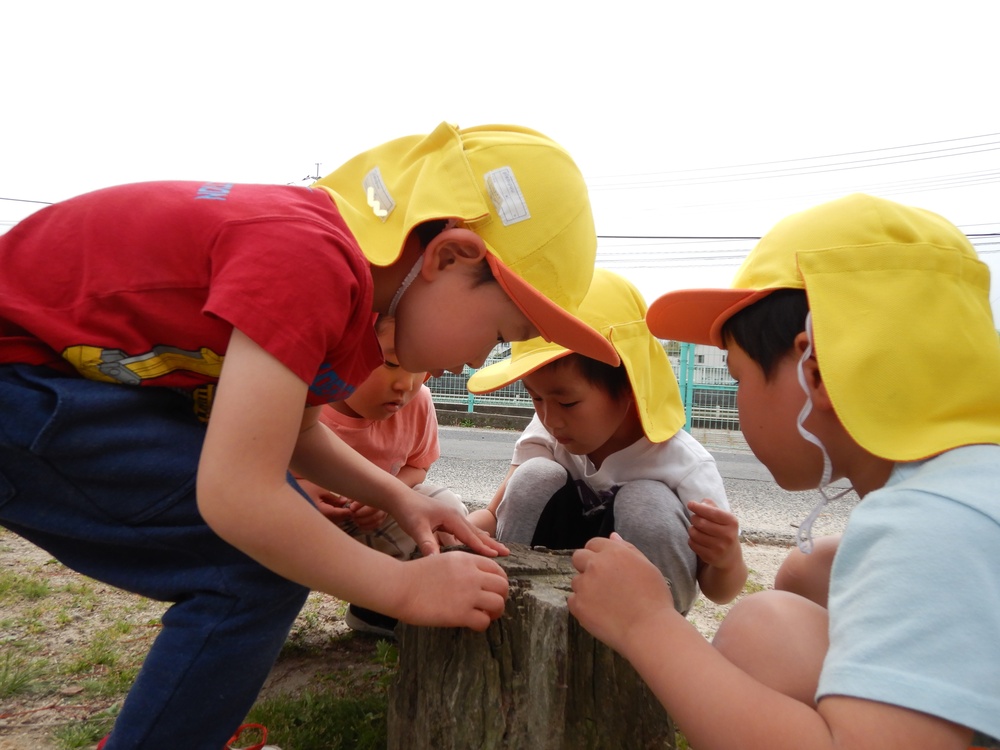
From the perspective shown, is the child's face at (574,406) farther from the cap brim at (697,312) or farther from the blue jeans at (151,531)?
the blue jeans at (151,531)

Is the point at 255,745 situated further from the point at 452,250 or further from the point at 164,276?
the point at 452,250

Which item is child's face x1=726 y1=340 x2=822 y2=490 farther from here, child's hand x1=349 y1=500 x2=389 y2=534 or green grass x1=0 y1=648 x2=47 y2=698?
green grass x1=0 y1=648 x2=47 y2=698

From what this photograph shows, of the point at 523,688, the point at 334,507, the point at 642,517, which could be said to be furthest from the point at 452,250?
the point at 334,507

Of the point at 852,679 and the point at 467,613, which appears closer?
the point at 852,679

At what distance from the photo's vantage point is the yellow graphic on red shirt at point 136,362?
4.07ft

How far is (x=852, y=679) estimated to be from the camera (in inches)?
35.9

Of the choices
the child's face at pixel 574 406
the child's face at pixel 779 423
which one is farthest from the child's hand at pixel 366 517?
the child's face at pixel 779 423

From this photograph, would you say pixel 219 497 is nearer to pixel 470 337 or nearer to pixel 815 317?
pixel 470 337

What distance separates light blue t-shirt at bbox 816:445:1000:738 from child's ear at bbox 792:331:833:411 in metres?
0.21

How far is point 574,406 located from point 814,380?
1.00 metres

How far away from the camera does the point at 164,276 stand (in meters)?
1.24

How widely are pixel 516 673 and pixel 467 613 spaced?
0.57ft

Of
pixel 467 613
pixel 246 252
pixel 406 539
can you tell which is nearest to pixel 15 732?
pixel 406 539

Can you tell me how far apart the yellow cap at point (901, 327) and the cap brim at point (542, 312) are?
41 cm
